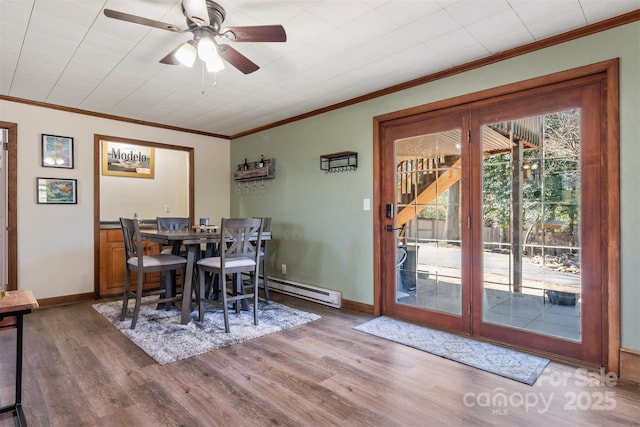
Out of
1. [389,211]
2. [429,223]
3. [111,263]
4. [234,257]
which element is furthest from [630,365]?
[111,263]

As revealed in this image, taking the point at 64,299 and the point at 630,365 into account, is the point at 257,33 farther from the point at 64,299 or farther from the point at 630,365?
the point at 64,299

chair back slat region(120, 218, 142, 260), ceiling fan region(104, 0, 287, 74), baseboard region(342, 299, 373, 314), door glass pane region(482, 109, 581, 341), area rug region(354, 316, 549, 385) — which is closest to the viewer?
ceiling fan region(104, 0, 287, 74)

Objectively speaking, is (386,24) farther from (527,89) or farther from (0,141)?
(0,141)

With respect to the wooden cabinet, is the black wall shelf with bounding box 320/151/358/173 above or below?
above

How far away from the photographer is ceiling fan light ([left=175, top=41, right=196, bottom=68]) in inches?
82.7

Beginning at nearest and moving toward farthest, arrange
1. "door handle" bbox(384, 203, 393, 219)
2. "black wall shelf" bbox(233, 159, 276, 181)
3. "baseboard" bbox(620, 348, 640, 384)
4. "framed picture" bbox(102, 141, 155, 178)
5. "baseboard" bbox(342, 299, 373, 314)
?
"baseboard" bbox(620, 348, 640, 384)
"door handle" bbox(384, 203, 393, 219)
"baseboard" bbox(342, 299, 373, 314)
"black wall shelf" bbox(233, 159, 276, 181)
"framed picture" bbox(102, 141, 155, 178)

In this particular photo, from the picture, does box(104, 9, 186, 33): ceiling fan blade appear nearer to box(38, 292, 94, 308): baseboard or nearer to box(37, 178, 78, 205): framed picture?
box(37, 178, 78, 205): framed picture

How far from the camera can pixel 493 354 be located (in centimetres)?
256

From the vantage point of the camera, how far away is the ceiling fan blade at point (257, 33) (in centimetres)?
193

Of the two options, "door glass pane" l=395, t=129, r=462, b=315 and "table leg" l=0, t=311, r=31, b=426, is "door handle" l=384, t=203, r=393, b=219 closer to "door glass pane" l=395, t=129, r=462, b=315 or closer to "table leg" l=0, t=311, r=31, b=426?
"door glass pane" l=395, t=129, r=462, b=315

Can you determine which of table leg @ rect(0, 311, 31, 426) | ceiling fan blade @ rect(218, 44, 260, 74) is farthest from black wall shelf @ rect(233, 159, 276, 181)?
table leg @ rect(0, 311, 31, 426)

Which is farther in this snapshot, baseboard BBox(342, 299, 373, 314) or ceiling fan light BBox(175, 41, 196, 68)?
baseboard BBox(342, 299, 373, 314)

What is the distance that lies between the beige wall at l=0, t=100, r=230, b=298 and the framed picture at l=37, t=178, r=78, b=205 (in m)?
0.05

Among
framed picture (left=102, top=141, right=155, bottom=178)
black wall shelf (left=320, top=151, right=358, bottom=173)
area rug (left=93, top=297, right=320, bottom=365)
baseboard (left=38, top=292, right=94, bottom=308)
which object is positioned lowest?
area rug (left=93, top=297, right=320, bottom=365)
